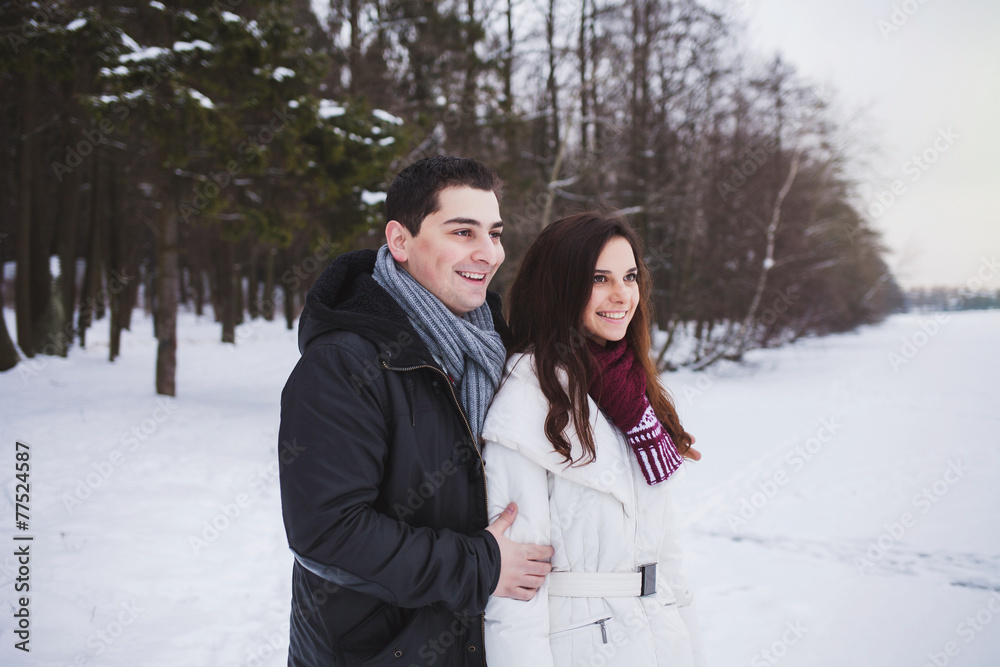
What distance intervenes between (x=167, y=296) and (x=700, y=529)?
8613mm

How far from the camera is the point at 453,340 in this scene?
1.71 m

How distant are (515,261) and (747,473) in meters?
6.69

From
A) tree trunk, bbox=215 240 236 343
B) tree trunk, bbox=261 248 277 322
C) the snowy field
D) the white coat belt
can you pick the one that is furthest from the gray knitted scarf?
tree trunk, bbox=261 248 277 322

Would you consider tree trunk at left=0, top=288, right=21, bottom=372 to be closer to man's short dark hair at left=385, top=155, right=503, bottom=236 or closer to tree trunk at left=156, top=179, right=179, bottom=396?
tree trunk at left=156, top=179, right=179, bottom=396

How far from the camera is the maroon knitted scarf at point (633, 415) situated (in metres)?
1.81

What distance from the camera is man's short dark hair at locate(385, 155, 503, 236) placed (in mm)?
1757

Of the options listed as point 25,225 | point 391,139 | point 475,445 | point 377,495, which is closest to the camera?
point 377,495

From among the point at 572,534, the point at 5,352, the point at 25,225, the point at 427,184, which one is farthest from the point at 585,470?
the point at 25,225

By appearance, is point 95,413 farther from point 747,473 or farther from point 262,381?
point 747,473

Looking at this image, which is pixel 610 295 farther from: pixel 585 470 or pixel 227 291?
pixel 227 291

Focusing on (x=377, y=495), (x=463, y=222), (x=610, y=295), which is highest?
(x=463, y=222)

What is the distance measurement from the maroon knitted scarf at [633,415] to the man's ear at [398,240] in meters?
0.71

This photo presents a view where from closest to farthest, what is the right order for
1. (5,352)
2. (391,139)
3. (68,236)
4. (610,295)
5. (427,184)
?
(427,184) < (610,295) < (391,139) < (5,352) < (68,236)

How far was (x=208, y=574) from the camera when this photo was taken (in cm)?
399
